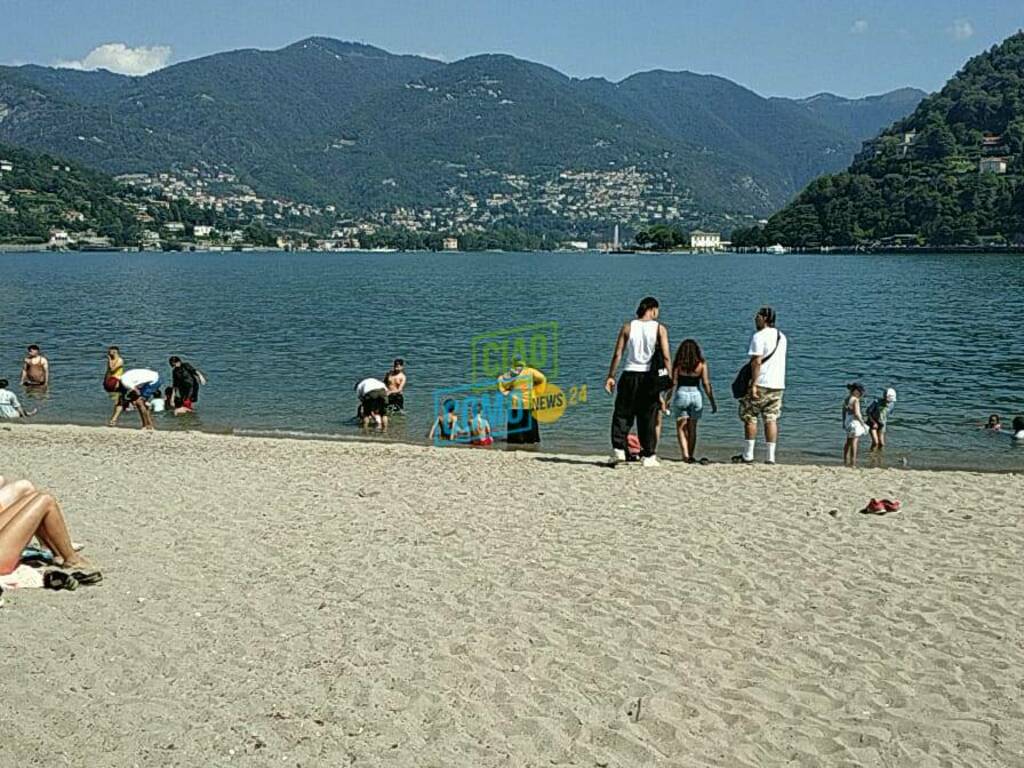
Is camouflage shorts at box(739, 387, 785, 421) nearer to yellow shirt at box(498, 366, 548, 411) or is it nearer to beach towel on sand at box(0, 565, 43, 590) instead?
yellow shirt at box(498, 366, 548, 411)

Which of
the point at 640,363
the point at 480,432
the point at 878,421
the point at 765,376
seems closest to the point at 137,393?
the point at 480,432

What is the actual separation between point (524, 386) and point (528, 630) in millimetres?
7816

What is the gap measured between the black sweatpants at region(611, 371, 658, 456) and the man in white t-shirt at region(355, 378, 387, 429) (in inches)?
251

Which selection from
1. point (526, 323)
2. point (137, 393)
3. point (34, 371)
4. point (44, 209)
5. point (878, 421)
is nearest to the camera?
point (878, 421)

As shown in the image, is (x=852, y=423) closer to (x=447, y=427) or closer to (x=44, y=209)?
(x=447, y=427)

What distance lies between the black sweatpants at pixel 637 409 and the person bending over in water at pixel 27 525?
5.51 m

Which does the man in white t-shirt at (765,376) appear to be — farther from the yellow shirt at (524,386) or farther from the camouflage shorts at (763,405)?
the yellow shirt at (524,386)

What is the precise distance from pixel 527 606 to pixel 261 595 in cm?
185

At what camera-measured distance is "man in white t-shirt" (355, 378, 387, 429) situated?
16.8 meters

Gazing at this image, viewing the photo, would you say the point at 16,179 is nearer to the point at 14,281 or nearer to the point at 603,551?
the point at 14,281

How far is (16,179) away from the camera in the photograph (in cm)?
19125

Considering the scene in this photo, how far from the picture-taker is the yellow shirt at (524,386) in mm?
13854

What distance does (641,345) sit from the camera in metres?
10.5

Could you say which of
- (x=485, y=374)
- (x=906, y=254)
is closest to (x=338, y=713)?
(x=485, y=374)
